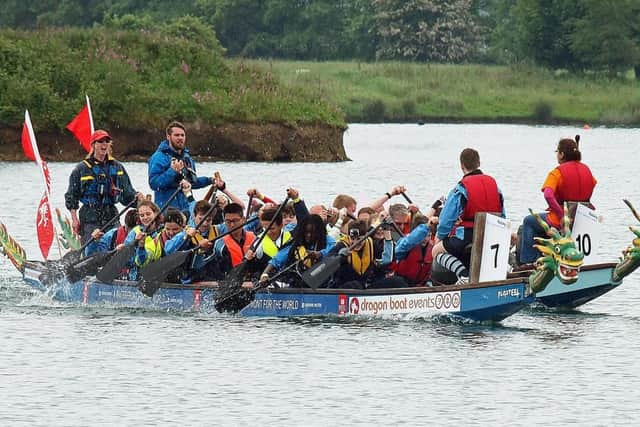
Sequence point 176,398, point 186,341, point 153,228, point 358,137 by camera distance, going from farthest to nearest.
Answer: point 358,137
point 153,228
point 186,341
point 176,398

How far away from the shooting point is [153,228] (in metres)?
19.1

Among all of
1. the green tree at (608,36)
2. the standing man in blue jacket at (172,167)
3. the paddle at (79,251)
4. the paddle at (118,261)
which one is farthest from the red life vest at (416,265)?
the green tree at (608,36)

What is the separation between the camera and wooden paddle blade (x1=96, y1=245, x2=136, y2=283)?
19.1 metres

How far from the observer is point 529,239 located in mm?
19250

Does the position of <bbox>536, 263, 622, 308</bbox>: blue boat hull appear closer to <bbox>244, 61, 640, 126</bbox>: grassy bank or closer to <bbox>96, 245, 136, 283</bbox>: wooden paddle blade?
<bbox>96, 245, 136, 283</bbox>: wooden paddle blade

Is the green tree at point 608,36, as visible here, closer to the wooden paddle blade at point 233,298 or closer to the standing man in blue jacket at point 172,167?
the standing man in blue jacket at point 172,167

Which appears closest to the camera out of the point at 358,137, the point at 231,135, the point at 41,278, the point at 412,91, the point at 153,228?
the point at 153,228

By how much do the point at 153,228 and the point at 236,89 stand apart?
85.1 ft

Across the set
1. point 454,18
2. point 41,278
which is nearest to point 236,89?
point 41,278

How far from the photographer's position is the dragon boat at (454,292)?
16.7 m

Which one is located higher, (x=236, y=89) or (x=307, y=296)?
(x=236, y=89)

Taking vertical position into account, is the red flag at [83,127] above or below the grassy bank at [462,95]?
below

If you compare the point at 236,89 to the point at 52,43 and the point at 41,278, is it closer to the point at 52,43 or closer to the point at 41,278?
the point at 52,43

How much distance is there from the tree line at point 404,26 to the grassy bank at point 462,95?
574 cm
